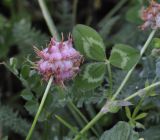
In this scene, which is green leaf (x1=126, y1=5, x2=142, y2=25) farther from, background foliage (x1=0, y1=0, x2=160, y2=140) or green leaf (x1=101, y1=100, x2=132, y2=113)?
green leaf (x1=101, y1=100, x2=132, y2=113)

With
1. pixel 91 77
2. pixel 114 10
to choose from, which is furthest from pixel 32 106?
pixel 114 10

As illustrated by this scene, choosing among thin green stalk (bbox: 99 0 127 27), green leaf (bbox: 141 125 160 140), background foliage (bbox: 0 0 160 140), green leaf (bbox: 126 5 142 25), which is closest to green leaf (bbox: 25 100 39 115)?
background foliage (bbox: 0 0 160 140)

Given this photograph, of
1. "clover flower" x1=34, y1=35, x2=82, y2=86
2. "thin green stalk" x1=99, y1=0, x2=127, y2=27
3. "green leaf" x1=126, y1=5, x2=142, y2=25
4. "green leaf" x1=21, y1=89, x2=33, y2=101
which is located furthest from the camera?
"thin green stalk" x1=99, y1=0, x2=127, y2=27

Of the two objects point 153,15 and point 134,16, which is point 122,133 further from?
point 134,16

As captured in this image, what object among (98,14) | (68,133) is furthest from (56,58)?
(98,14)

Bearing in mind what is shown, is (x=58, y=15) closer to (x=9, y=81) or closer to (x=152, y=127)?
(x=9, y=81)

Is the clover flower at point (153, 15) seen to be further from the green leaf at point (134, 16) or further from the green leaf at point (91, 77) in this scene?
the green leaf at point (134, 16)
